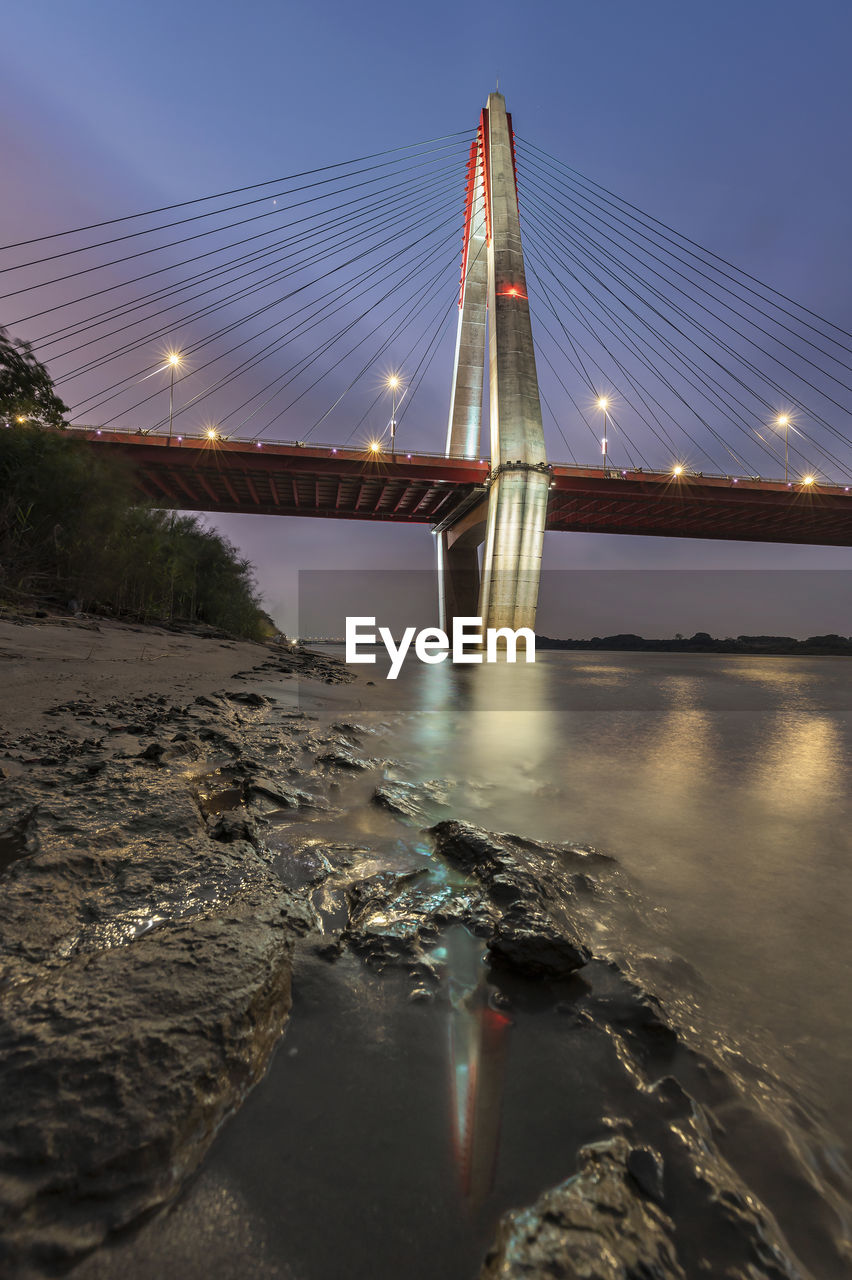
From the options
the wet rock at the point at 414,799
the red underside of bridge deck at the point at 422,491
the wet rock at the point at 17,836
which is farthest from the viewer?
the red underside of bridge deck at the point at 422,491

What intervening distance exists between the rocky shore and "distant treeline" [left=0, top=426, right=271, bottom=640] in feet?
29.0

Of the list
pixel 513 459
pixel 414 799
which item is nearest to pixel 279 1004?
pixel 414 799

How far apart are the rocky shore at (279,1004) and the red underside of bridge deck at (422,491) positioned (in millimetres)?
22106

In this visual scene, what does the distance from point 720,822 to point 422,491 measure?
2900 cm

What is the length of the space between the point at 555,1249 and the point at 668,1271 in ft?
0.53

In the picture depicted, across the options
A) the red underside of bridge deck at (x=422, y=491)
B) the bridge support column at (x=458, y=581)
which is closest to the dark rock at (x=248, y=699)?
the red underside of bridge deck at (x=422, y=491)

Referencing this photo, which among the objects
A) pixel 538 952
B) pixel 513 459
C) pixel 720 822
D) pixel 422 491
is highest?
pixel 422 491

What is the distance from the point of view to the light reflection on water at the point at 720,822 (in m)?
1.31

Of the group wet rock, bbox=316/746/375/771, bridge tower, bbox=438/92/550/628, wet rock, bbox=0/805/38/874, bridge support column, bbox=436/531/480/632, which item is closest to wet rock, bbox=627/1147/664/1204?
wet rock, bbox=0/805/38/874

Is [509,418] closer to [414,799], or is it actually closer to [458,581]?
[458,581]

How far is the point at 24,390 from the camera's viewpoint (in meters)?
11.4

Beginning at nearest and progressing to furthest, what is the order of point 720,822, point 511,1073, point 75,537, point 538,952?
point 511,1073 → point 538,952 → point 720,822 → point 75,537

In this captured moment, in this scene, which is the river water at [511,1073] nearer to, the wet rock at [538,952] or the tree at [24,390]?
the wet rock at [538,952]

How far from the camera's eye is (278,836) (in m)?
2.10
